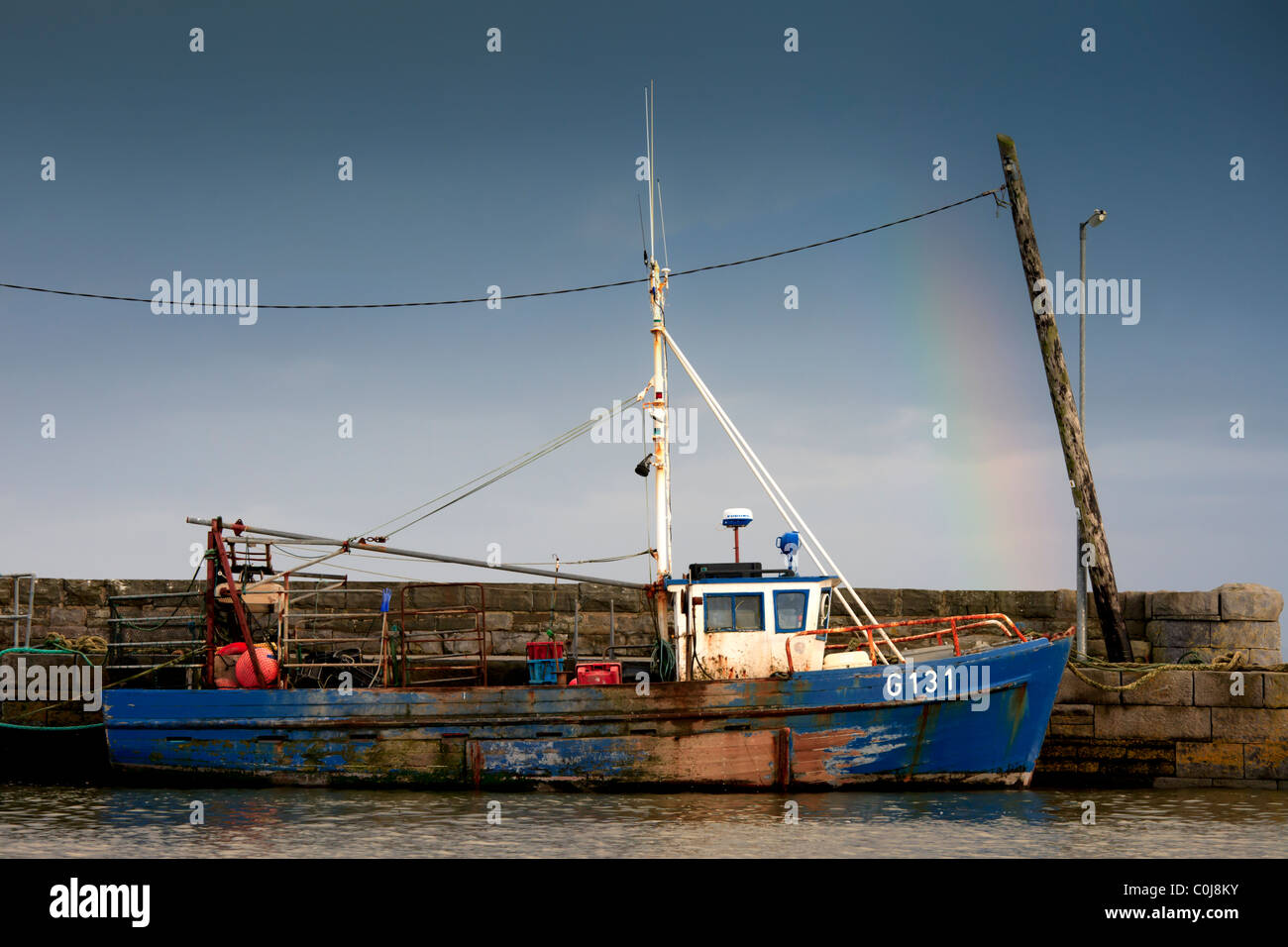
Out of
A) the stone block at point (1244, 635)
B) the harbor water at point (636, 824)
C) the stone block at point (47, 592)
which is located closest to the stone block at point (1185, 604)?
the stone block at point (1244, 635)

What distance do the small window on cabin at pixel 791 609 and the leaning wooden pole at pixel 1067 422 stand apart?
5.00 meters

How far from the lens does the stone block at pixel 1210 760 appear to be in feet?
49.5

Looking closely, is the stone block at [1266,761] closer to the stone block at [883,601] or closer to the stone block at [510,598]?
the stone block at [883,601]

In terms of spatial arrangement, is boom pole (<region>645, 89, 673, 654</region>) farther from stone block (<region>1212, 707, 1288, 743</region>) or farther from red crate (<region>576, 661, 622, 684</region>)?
stone block (<region>1212, 707, 1288, 743</region>)

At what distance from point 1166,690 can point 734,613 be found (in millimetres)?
5947

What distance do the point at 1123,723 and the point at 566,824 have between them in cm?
795

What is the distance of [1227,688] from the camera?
49.8ft

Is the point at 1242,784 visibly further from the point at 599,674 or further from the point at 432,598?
the point at 432,598

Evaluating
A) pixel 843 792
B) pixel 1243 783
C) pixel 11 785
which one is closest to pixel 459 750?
pixel 843 792

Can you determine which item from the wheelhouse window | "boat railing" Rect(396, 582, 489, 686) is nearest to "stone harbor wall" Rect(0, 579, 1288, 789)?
"boat railing" Rect(396, 582, 489, 686)

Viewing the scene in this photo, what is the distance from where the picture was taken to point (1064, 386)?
56.4 feet

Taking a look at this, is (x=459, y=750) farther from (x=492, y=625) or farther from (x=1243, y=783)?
(x=1243, y=783)

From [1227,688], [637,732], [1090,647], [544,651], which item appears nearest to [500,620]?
[544,651]

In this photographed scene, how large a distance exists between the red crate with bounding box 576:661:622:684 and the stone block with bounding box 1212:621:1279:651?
8.93 metres
